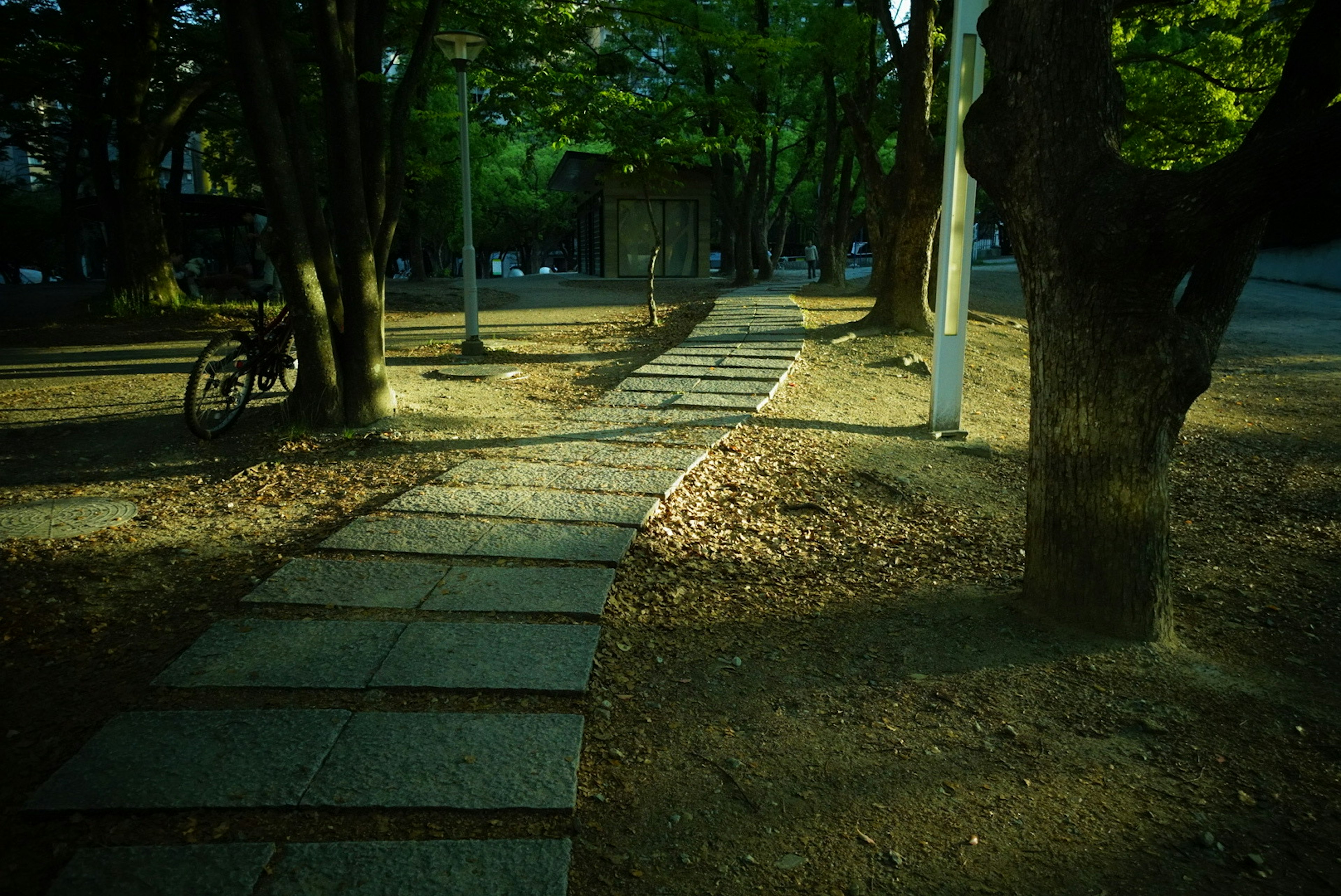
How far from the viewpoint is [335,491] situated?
5184 millimetres

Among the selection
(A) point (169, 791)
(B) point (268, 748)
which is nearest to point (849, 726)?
(B) point (268, 748)

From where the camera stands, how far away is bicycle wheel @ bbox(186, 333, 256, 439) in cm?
630

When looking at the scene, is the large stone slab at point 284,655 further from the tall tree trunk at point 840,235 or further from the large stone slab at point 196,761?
the tall tree trunk at point 840,235

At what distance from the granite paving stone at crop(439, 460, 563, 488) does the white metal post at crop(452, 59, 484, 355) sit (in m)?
5.66

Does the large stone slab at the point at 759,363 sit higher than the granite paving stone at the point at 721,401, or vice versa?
the large stone slab at the point at 759,363

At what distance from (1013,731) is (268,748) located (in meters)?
2.30

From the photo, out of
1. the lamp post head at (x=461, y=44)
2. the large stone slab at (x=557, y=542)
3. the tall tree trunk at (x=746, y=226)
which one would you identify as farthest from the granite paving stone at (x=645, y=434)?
the tall tree trunk at (x=746, y=226)

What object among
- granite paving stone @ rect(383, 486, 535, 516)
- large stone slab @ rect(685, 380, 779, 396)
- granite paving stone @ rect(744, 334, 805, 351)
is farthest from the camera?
granite paving stone @ rect(744, 334, 805, 351)

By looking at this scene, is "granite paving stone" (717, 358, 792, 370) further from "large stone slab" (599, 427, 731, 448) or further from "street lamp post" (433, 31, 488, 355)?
"street lamp post" (433, 31, 488, 355)

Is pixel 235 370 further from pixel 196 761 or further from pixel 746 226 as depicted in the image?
pixel 746 226

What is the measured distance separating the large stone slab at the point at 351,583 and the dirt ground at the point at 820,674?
0.14 meters

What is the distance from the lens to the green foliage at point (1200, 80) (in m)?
11.2

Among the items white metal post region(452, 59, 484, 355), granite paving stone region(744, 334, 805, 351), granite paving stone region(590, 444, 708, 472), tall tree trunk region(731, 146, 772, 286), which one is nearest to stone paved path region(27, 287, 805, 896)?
granite paving stone region(590, 444, 708, 472)

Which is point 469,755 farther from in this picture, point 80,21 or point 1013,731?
point 80,21
